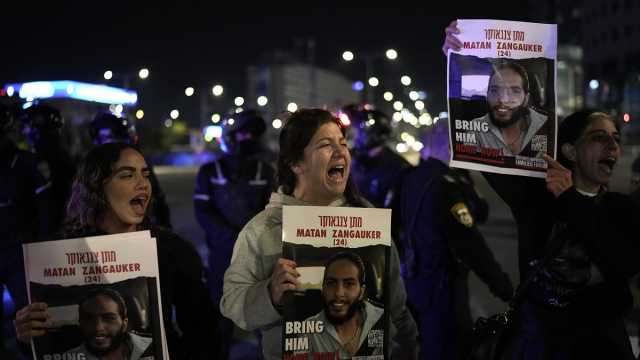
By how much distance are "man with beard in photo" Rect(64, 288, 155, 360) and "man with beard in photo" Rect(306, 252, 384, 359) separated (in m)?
0.63

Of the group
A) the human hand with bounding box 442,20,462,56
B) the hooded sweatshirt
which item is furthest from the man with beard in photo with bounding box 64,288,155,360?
the human hand with bounding box 442,20,462,56

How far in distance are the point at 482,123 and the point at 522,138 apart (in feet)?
0.63

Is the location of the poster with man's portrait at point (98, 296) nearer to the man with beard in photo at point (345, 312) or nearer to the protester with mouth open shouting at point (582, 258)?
the man with beard in photo at point (345, 312)

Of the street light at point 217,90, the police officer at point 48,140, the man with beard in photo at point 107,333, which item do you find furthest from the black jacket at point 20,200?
the man with beard in photo at point 107,333

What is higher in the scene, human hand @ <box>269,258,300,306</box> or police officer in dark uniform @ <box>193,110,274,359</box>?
police officer in dark uniform @ <box>193,110,274,359</box>

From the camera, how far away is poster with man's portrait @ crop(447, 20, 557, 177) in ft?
10.00

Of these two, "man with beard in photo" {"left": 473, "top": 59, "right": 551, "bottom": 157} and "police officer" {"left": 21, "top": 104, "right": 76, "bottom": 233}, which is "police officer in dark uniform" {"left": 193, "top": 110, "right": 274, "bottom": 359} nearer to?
"police officer" {"left": 21, "top": 104, "right": 76, "bottom": 233}

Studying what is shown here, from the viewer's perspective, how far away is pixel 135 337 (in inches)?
96.0

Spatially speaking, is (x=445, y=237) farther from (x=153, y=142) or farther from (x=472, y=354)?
(x=153, y=142)

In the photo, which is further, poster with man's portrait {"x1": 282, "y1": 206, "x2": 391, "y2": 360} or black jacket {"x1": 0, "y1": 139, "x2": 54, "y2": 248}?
black jacket {"x1": 0, "y1": 139, "x2": 54, "y2": 248}

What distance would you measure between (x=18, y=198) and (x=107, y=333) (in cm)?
351

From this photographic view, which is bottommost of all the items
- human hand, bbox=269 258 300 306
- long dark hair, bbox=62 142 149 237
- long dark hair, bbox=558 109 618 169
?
Result: human hand, bbox=269 258 300 306

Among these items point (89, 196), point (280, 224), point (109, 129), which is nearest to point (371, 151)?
point (109, 129)

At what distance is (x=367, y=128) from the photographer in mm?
7488
